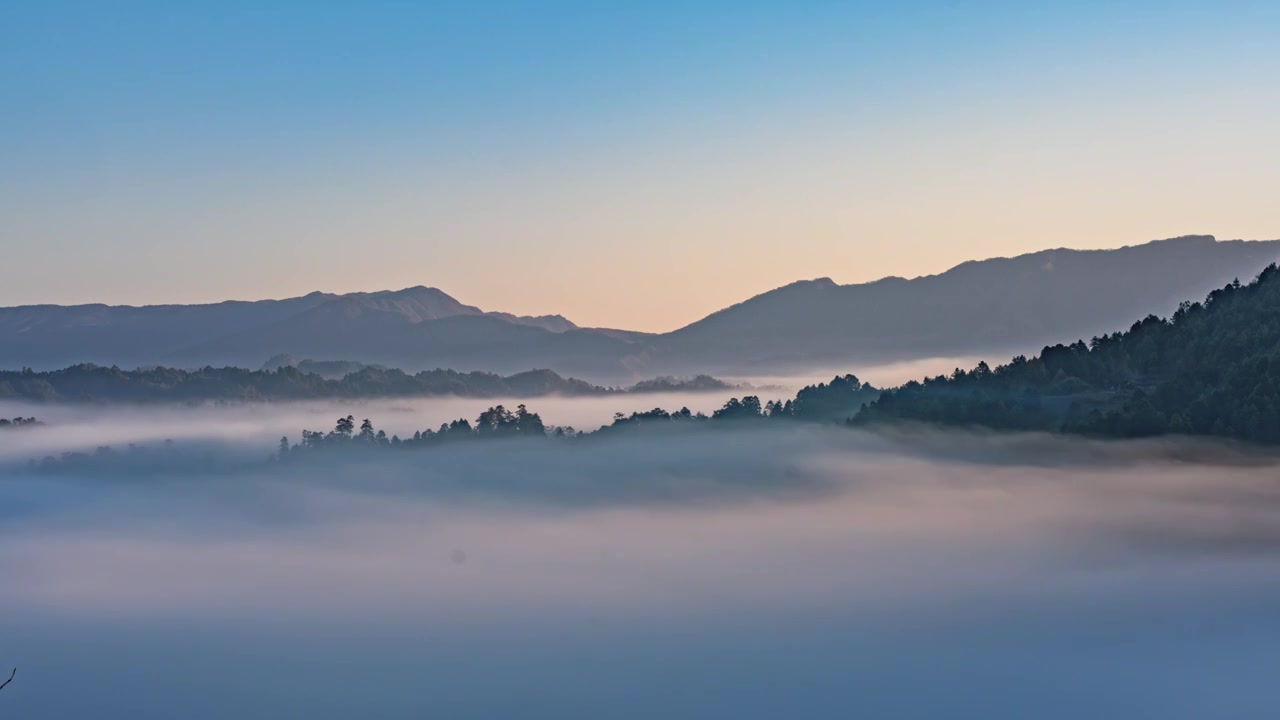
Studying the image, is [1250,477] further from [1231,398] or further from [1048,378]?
[1048,378]

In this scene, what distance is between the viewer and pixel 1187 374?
584 feet

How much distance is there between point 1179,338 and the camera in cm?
18500

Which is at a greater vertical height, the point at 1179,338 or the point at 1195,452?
the point at 1179,338

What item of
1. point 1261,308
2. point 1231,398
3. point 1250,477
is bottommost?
point 1250,477

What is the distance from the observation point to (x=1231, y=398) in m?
183

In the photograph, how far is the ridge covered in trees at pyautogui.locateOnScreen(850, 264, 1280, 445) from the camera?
577ft

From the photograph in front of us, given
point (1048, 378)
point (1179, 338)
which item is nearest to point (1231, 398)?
point (1179, 338)

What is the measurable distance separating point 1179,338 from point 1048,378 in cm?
2163

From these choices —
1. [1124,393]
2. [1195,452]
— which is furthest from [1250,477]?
[1124,393]

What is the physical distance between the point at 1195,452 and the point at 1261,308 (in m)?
28.7

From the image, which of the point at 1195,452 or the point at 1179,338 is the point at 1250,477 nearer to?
the point at 1195,452

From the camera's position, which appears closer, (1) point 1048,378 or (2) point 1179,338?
(2) point 1179,338

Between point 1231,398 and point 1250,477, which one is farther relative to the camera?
point 1250,477

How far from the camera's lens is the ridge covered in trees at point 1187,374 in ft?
577
